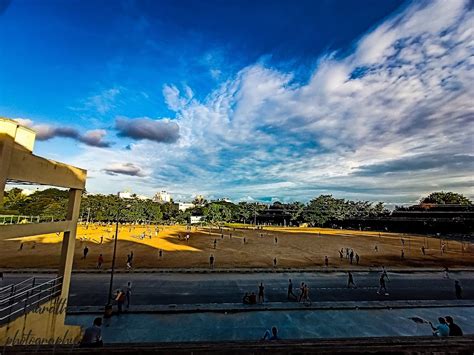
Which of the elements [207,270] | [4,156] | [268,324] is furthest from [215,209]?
[4,156]

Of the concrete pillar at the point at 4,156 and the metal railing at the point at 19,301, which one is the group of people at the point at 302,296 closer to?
the metal railing at the point at 19,301

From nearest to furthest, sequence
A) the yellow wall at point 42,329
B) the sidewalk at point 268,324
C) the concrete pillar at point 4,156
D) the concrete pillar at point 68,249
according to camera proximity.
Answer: the concrete pillar at point 4,156 → the yellow wall at point 42,329 → the concrete pillar at point 68,249 → the sidewalk at point 268,324

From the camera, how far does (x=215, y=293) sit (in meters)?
17.4

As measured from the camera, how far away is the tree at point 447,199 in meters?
77.4

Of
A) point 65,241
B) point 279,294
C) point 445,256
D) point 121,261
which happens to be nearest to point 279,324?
point 279,294

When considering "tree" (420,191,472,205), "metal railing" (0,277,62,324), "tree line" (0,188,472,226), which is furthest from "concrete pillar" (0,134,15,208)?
"tree" (420,191,472,205)

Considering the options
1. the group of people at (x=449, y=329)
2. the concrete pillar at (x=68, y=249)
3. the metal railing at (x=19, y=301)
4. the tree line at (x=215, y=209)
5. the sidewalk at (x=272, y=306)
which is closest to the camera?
the group of people at (x=449, y=329)

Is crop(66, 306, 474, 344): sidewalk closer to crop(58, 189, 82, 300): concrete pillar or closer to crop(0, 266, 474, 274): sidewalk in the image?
crop(58, 189, 82, 300): concrete pillar

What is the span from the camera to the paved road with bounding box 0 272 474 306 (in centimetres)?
1650

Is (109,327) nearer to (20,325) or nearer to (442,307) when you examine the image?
(20,325)

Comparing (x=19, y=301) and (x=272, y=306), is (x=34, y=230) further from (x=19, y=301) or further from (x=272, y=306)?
(x=272, y=306)

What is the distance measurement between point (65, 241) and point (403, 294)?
67.7 feet

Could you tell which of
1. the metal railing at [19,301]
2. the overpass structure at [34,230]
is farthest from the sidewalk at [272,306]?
the metal railing at [19,301]

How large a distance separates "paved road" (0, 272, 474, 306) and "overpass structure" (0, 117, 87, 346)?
6816 millimetres
